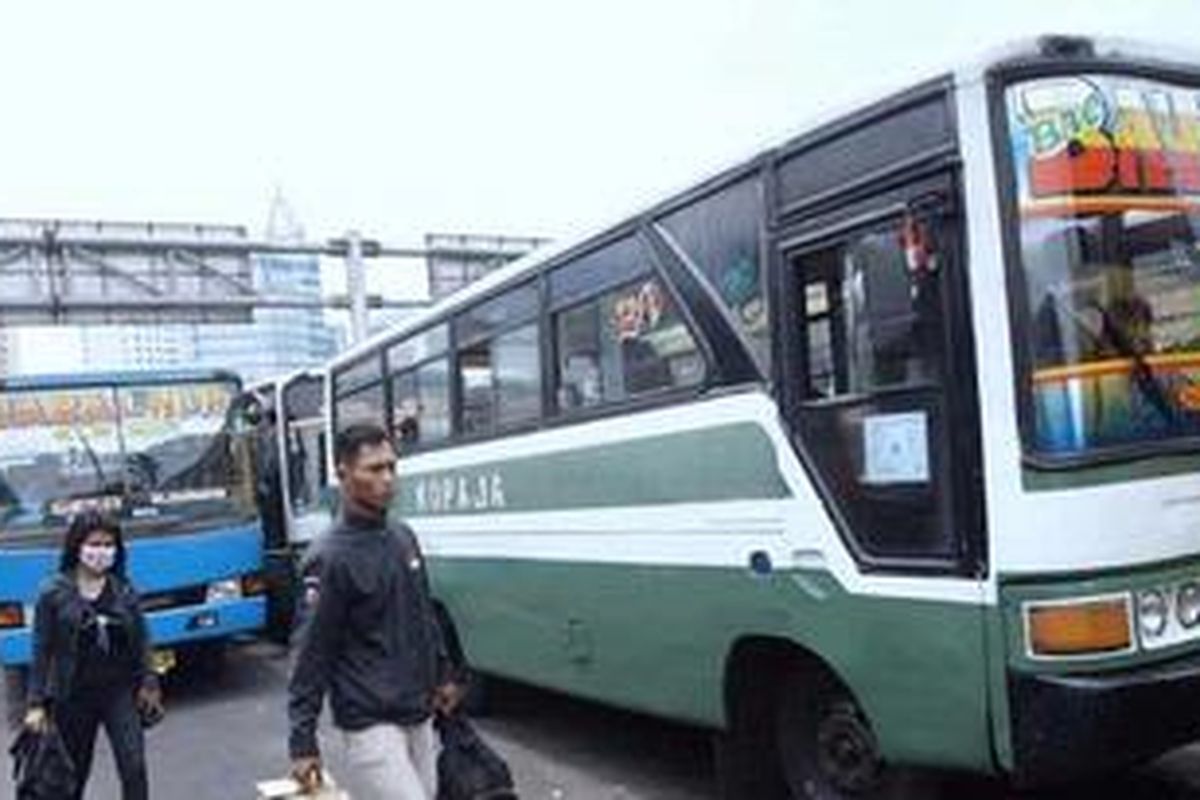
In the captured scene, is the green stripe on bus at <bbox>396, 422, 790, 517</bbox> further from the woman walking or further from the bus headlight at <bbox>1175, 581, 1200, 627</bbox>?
the woman walking

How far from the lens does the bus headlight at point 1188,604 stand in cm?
529

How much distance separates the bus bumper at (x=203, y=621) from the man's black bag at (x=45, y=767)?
5057mm

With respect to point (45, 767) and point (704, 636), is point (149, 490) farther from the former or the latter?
point (704, 636)

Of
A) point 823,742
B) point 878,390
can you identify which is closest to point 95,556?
point 823,742

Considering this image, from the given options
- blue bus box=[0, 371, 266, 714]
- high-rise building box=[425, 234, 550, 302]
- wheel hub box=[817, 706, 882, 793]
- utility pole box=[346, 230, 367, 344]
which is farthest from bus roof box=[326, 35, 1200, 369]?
high-rise building box=[425, 234, 550, 302]

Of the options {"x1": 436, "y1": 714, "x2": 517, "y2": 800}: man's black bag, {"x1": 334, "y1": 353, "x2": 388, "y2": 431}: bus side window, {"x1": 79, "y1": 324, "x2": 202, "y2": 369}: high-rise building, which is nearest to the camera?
{"x1": 436, "y1": 714, "x2": 517, "y2": 800}: man's black bag

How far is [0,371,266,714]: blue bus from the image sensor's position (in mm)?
12641

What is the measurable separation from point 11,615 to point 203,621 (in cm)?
143

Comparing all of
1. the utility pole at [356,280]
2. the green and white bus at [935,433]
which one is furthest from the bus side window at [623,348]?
the utility pole at [356,280]

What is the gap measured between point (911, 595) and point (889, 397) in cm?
68

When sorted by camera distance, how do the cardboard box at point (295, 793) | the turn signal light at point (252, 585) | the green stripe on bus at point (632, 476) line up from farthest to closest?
the turn signal light at point (252, 585)
the green stripe on bus at point (632, 476)
the cardboard box at point (295, 793)

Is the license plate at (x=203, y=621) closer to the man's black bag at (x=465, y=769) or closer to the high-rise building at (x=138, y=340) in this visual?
the man's black bag at (x=465, y=769)

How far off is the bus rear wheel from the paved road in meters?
0.29

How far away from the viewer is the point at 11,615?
12289mm
